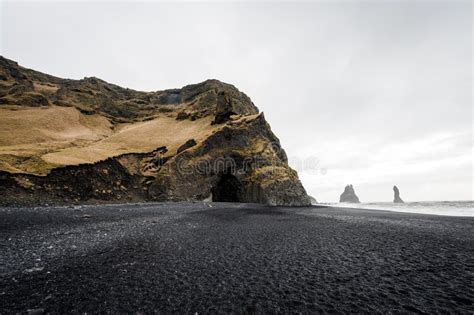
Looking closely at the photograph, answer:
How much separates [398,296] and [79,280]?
239 inches

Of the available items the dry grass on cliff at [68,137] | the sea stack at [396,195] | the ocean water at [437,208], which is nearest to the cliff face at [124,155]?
the dry grass on cliff at [68,137]

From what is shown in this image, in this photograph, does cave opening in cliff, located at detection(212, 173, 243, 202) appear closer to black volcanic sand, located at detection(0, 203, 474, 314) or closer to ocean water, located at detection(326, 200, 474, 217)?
ocean water, located at detection(326, 200, 474, 217)

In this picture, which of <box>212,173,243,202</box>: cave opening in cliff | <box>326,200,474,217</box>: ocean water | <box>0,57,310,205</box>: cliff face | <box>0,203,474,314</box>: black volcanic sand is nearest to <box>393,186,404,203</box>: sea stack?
<box>326,200,474,217</box>: ocean water

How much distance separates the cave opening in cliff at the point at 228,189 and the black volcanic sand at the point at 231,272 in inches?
1008

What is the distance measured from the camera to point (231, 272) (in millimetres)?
4953

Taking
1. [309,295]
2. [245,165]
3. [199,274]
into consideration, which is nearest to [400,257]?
[309,295]

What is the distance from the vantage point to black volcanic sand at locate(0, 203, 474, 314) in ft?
11.8

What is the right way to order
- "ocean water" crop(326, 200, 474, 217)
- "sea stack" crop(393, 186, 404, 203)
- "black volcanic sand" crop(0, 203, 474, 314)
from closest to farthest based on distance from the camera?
"black volcanic sand" crop(0, 203, 474, 314)
"ocean water" crop(326, 200, 474, 217)
"sea stack" crop(393, 186, 404, 203)

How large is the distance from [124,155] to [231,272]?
30.5 m

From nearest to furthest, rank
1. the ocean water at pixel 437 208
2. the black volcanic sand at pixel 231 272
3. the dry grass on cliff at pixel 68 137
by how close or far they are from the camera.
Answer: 1. the black volcanic sand at pixel 231 272
2. the dry grass on cliff at pixel 68 137
3. the ocean water at pixel 437 208

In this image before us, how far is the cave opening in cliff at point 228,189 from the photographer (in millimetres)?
34375

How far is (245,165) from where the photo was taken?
3459cm

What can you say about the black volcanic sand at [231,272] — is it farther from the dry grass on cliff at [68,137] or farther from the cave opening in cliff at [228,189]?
the cave opening in cliff at [228,189]

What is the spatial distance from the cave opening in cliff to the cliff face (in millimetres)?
185
